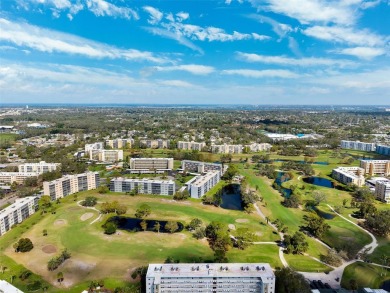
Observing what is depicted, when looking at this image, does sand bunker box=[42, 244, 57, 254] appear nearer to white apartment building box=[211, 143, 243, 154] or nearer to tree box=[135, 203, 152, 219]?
tree box=[135, 203, 152, 219]

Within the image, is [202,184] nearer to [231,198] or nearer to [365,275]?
[231,198]

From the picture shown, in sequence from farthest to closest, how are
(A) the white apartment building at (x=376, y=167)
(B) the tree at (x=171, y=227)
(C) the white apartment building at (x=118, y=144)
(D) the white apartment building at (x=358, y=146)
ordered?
(C) the white apartment building at (x=118, y=144) → (D) the white apartment building at (x=358, y=146) → (A) the white apartment building at (x=376, y=167) → (B) the tree at (x=171, y=227)

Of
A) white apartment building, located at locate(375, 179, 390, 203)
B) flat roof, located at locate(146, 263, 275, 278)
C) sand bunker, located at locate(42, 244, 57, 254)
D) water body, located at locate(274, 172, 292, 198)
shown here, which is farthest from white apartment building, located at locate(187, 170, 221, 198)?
white apartment building, located at locate(375, 179, 390, 203)

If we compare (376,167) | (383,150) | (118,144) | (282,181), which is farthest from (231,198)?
(383,150)

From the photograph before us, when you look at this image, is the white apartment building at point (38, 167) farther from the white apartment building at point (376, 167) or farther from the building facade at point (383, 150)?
the building facade at point (383, 150)

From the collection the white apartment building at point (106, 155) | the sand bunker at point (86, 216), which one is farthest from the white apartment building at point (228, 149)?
the sand bunker at point (86, 216)

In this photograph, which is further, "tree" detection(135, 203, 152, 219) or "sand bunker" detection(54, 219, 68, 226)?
"tree" detection(135, 203, 152, 219)

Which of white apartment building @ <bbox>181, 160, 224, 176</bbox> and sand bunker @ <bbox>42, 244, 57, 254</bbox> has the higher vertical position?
white apartment building @ <bbox>181, 160, 224, 176</bbox>
